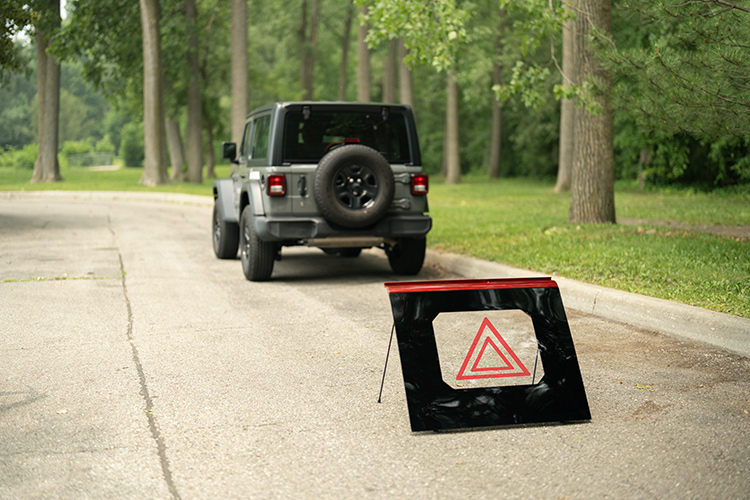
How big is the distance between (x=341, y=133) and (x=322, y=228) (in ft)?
4.17

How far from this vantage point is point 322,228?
927 cm

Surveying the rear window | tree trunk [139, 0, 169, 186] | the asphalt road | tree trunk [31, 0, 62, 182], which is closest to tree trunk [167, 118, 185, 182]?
→ tree trunk [31, 0, 62, 182]

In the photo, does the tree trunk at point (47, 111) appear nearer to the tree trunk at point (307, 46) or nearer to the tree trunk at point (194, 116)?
the tree trunk at point (194, 116)

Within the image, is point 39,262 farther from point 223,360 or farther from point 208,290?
point 223,360

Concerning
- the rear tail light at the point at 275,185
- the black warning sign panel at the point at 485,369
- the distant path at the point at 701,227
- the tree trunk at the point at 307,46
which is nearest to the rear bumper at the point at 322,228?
the rear tail light at the point at 275,185

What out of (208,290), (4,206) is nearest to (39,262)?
(208,290)

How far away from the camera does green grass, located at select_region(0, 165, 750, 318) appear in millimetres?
7816

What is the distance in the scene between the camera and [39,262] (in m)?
11.2

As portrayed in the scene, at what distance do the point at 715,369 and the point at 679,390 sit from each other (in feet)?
2.16

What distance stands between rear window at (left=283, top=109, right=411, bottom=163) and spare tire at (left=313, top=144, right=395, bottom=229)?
52 cm

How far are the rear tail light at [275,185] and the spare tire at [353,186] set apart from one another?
397mm

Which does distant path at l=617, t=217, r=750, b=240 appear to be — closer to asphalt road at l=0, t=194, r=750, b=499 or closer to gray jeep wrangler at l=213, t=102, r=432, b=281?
gray jeep wrangler at l=213, t=102, r=432, b=281

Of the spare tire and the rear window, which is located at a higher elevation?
the rear window

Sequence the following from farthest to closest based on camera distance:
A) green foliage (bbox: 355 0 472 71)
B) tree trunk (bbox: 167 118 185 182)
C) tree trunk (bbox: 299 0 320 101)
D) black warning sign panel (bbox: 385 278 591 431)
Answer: tree trunk (bbox: 299 0 320 101) < tree trunk (bbox: 167 118 185 182) < green foliage (bbox: 355 0 472 71) < black warning sign panel (bbox: 385 278 591 431)
